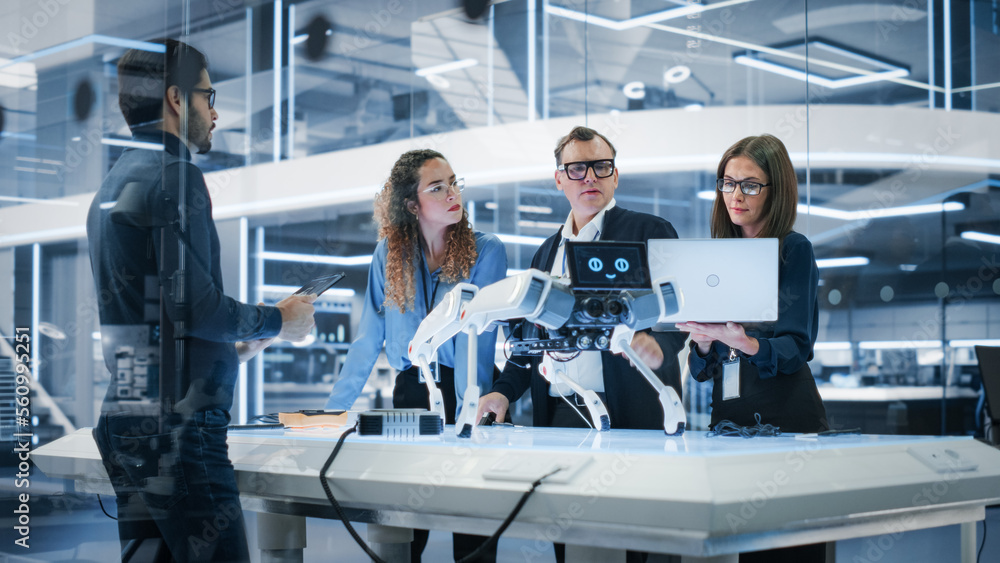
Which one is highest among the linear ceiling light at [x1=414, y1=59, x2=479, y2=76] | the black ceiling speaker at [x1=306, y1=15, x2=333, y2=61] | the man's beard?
the black ceiling speaker at [x1=306, y1=15, x2=333, y2=61]

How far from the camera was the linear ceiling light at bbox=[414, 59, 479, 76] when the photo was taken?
761 cm

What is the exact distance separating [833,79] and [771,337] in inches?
210

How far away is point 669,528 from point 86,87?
174 cm

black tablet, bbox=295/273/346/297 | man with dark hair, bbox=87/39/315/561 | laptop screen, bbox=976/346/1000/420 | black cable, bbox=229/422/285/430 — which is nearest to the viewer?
man with dark hair, bbox=87/39/315/561

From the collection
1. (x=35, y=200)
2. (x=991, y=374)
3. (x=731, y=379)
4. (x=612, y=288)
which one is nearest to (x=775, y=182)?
(x=731, y=379)

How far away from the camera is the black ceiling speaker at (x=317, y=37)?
8117mm

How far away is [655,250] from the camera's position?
193cm

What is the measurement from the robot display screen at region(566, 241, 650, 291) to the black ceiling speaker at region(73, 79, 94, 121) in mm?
1261

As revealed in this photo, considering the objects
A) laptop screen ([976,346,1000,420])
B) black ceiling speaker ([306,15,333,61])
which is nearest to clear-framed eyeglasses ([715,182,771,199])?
laptop screen ([976,346,1000,420])

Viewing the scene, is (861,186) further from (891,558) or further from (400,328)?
(400,328)

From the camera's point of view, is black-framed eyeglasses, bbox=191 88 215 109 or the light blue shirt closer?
black-framed eyeglasses, bbox=191 88 215 109

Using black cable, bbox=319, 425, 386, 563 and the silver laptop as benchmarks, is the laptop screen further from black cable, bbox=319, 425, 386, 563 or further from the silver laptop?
black cable, bbox=319, 425, 386, 563

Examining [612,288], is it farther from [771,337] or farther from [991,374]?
[991,374]

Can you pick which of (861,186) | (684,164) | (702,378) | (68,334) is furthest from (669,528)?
(861,186)
